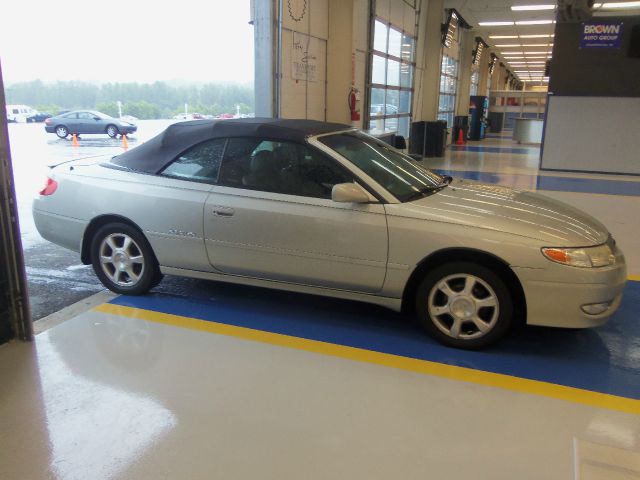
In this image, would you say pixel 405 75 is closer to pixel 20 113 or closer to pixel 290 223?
pixel 290 223

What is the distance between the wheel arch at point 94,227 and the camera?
4.14m

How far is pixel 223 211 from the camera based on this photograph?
12.5 feet

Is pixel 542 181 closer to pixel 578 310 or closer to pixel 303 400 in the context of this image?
pixel 578 310

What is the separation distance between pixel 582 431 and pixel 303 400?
1428 millimetres

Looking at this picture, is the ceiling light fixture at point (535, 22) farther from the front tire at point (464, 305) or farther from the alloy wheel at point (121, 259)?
the alloy wheel at point (121, 259)

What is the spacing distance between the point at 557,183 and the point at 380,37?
5697 mm

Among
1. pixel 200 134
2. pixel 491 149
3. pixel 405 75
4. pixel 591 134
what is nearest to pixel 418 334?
pixel 200 134

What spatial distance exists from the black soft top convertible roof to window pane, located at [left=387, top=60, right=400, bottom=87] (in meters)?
10.9

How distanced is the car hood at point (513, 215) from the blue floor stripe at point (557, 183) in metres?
6.52

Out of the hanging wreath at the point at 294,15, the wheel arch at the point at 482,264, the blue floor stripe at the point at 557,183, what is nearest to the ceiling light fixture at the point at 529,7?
the blue floor stripe at the point at 557,183

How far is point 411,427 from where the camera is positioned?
8.70ft

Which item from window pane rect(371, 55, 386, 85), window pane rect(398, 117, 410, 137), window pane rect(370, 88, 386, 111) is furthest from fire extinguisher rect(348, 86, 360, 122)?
window pane rect(398, 117, 410, 137)

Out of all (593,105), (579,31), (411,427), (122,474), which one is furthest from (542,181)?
(122,474)

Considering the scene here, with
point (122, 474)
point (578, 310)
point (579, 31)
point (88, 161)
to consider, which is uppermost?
point (579, 31)
